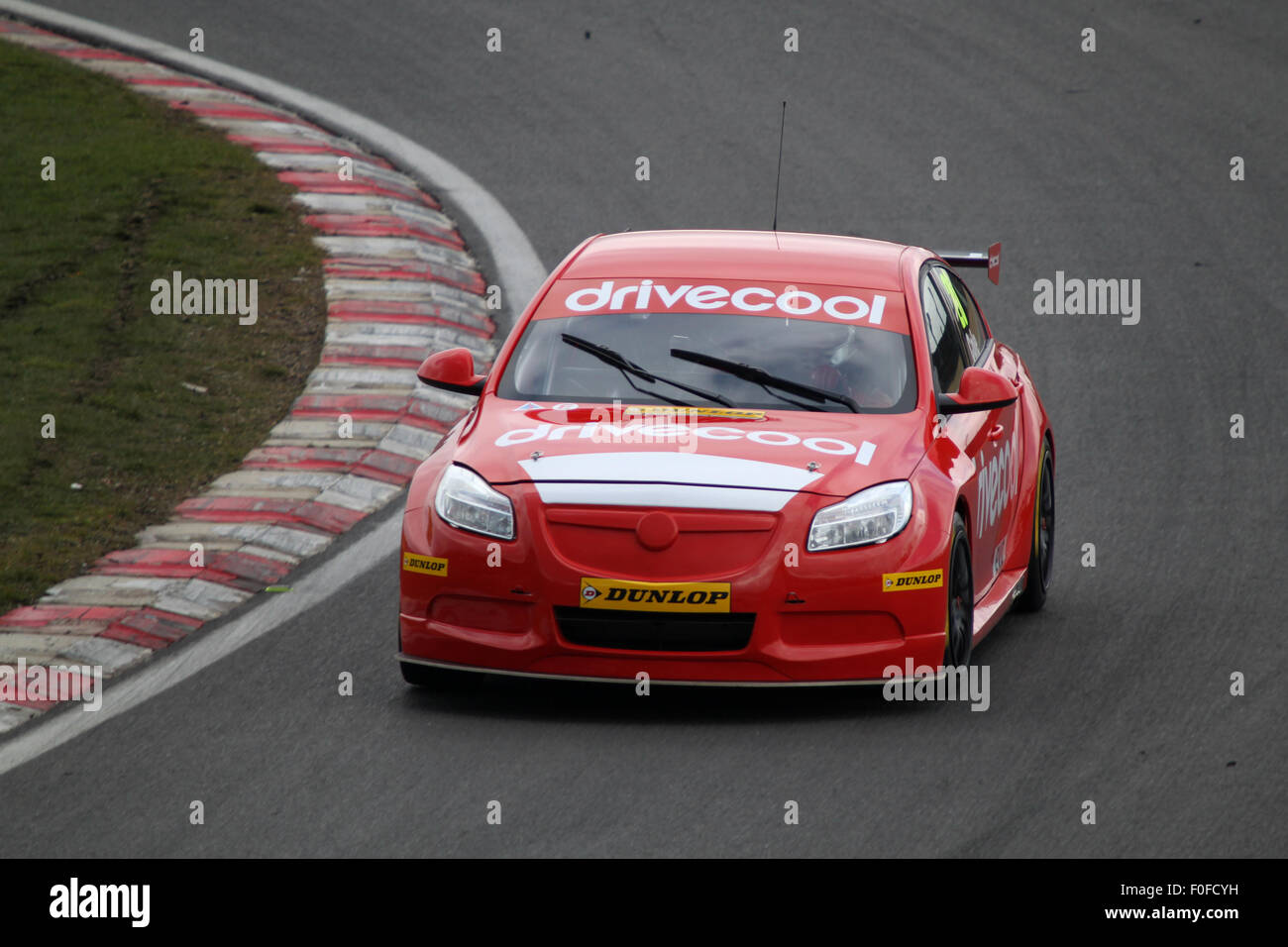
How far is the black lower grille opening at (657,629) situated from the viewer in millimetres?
6660

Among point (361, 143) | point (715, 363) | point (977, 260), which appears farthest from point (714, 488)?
point (361, 143)

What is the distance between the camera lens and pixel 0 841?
19.1 feet

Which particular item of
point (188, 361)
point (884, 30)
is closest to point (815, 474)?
point (188, 361)

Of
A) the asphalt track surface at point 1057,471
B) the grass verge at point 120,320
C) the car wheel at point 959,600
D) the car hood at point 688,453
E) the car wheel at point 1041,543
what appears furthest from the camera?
the grass verge at point 120,320

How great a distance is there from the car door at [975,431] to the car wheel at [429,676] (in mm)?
1969

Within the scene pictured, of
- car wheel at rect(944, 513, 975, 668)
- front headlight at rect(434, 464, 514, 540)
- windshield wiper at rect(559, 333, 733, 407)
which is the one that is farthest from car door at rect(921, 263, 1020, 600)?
front headlight at rect(434, 464, 514, 540)

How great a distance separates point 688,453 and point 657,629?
645mm

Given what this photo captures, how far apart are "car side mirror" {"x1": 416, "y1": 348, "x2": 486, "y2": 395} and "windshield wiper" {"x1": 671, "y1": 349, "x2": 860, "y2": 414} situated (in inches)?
32.4

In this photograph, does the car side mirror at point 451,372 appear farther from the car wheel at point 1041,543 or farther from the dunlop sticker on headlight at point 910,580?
the car wheel at point 1041,543

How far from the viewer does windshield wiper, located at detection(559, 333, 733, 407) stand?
7.41m

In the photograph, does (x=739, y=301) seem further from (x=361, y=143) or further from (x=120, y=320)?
(x=361, y=143)

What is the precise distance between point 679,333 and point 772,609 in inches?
57.6

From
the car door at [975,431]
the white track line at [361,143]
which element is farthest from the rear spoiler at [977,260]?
the white track line at [361,143]

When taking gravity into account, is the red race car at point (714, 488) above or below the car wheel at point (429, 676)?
above
